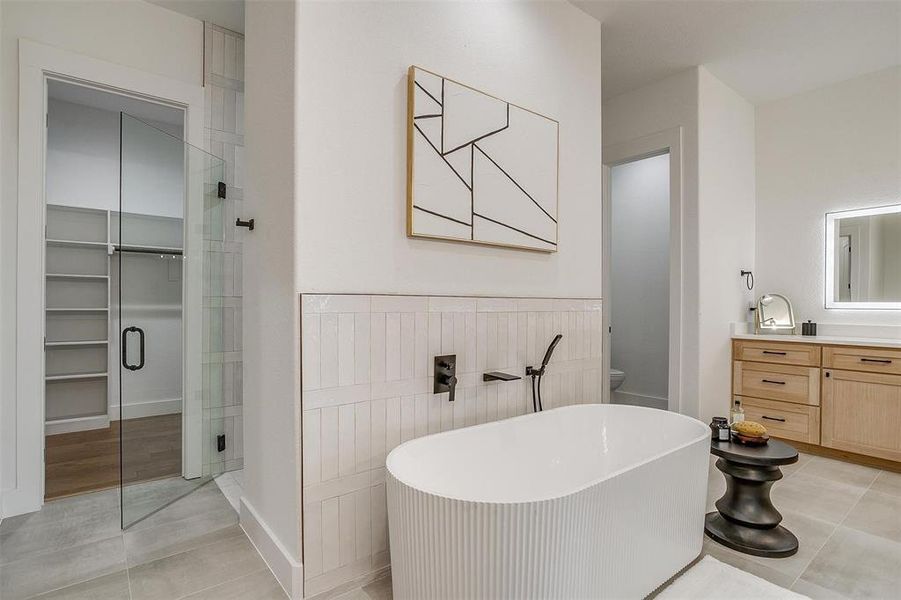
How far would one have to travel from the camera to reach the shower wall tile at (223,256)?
9.04 ft

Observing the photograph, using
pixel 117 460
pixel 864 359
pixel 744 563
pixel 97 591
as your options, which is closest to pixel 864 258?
pixel 864 359

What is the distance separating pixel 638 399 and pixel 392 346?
146 inches

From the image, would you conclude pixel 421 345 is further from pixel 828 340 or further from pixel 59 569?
pixel 828 340

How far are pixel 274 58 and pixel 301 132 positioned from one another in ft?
1.46

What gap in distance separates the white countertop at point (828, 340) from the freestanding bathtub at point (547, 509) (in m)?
1.87

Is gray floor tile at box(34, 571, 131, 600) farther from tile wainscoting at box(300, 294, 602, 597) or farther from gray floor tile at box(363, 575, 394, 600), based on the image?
gray floor tile at box(363, 575, 394, 600)

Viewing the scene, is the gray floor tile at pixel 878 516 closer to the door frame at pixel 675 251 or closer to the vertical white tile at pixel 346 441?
the door frame at pixel 675 251

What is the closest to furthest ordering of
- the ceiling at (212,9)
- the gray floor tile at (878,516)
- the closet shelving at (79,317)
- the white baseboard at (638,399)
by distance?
the gray floor tile at (878,516) → the ceiling at (212,9) → the closet shelving at (79,317) → the white baseboard at (638,399)

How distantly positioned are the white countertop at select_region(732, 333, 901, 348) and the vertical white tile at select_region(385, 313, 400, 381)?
3.03 m

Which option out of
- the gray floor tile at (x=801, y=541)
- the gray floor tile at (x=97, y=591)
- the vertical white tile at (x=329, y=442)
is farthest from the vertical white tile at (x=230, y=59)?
the gray floor tile at (x=801, y=541)

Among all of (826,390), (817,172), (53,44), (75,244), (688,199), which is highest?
(53,44)

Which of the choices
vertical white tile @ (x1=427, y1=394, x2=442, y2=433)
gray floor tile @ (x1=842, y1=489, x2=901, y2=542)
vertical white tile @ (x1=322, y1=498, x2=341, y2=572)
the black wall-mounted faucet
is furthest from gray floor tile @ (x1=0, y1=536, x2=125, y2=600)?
gray floor tile @ (x1=842, y1=489, x2=901, y2=542)

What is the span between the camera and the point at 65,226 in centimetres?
384

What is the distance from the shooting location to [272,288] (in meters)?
1.86
